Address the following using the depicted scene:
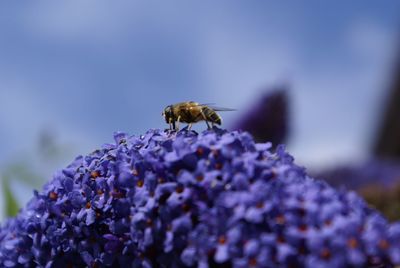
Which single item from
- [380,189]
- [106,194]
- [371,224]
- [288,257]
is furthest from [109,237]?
[380,189]

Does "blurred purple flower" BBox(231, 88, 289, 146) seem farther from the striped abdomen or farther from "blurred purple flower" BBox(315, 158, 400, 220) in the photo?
the striped abdomen

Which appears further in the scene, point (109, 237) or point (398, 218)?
point (398, 218)

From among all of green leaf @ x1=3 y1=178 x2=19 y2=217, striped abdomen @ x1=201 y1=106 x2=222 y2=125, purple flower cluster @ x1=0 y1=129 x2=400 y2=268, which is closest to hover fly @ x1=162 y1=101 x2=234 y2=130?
striped abdomen @ x1=201 y1=106 x2=222 y2=125

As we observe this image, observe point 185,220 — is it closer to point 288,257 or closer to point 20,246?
point 288,257

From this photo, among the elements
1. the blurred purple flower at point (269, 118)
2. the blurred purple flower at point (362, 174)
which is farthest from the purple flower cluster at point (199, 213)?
the blurred purple flower at point (362, 174)

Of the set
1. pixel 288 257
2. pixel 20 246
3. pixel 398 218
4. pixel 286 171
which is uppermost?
pixel 286 171

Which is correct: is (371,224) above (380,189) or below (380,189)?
above

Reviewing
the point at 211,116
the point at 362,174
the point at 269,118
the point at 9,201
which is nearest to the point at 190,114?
the point at 211,116
